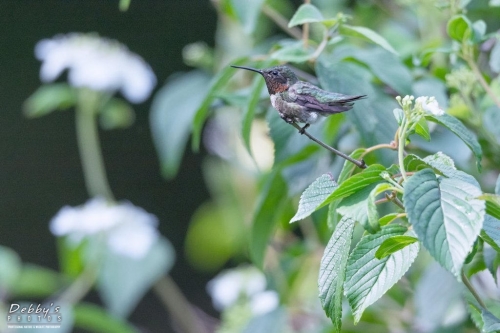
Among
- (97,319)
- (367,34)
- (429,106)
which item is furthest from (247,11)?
(97,319)

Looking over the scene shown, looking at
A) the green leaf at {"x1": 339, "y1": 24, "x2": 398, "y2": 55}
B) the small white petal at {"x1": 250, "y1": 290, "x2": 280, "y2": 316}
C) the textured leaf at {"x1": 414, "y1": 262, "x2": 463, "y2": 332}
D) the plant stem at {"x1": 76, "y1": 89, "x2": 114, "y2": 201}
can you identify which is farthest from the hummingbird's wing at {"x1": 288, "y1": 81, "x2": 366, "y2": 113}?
the plant stem at {"x1": 76, "y1": 89, "x2": 114, "y2": 201}

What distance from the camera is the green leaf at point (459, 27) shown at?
0.78 meters

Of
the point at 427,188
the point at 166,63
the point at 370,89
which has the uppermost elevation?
the point at 427,188

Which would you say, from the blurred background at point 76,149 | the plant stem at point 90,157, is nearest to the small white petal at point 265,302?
the plant stem at point 90,157

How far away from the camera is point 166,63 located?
122 inches

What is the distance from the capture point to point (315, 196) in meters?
0.51

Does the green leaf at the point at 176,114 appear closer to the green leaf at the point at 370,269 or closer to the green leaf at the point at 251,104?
the green leaf at the point at 251,104

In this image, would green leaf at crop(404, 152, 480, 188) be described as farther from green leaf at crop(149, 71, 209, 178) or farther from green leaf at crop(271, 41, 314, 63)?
green leaf at crop(149, 71, 209, 178)

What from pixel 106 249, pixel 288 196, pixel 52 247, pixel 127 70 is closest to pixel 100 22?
pixel 52 247

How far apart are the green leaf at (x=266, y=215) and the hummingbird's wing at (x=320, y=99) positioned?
30 cm

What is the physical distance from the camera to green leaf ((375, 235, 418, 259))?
50 centimetres

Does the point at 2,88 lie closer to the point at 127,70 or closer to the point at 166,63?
the point at 166,63

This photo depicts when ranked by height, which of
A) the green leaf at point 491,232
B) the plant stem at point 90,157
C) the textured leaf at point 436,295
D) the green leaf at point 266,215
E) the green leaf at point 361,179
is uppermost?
the green leaf at point 361,179

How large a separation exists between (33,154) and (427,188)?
9.15 ft
